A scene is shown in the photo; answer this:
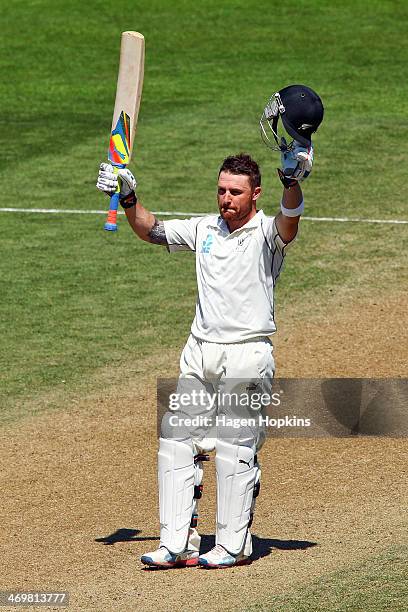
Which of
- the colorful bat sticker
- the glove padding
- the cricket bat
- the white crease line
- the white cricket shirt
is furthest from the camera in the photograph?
the white crease line

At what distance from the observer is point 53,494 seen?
10680 millimetres

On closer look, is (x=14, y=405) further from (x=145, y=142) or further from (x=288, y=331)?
(x=145, y=142)

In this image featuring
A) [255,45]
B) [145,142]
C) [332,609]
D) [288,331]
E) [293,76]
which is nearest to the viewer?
[332,609]

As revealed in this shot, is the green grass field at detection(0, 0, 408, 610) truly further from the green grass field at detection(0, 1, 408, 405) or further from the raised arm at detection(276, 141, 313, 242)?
the raised arm at detection(276, 141, 313, 242)

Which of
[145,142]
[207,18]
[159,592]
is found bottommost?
[159,592]

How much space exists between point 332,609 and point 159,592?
3.85 feet

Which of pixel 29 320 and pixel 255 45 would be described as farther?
pixel 255 45

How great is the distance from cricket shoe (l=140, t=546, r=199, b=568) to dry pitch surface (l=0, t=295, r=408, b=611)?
0.22ft

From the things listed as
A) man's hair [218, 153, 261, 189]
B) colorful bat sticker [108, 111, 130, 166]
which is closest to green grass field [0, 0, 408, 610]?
man's hair [218, 153, 261, 189]

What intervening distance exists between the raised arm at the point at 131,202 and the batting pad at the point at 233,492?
1569 mm

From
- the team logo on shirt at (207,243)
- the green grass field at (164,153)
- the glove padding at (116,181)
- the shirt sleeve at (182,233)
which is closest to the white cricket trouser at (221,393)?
the team logo on shirt at (207,243)

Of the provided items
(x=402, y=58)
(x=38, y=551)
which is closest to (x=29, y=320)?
(x=38, y=551)

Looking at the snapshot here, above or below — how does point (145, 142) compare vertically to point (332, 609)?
above

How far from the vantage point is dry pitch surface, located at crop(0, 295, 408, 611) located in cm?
873
